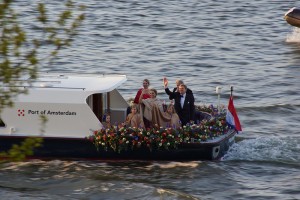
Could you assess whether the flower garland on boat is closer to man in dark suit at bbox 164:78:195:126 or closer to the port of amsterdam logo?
man in dark suit at bbox 164:78:195:126

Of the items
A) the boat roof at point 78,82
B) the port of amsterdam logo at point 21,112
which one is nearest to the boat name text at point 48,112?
the port of amsterdam logo at point 21,112

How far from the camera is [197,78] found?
35.2 meters

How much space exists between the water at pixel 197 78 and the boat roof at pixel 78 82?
1827 mm

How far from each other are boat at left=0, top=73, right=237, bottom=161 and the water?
19.6 inches

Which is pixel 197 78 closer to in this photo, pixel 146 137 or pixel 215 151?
pixel 215 151

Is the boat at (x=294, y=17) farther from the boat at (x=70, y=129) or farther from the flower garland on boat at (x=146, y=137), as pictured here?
the flower garland on boat at (x=146, y=137)

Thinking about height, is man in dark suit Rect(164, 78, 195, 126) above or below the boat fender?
above

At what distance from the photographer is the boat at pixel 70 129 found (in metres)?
21.7

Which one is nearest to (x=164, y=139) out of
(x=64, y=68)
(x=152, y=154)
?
(x=152, y=154)

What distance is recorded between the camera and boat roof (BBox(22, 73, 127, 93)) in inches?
863

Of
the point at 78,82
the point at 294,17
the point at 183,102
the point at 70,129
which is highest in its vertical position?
the point at 78,82

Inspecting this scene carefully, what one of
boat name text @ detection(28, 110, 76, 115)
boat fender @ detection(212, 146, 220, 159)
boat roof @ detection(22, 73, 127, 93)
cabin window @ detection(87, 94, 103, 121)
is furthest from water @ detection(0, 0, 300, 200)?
boat roof @ detection(22, 73, 127, 93)

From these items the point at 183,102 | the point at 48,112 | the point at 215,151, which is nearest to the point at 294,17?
the point at 183,102

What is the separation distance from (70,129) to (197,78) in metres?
13.8
